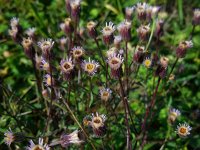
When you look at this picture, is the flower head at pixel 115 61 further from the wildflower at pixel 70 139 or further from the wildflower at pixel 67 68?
the wildflower at pixel 70 139

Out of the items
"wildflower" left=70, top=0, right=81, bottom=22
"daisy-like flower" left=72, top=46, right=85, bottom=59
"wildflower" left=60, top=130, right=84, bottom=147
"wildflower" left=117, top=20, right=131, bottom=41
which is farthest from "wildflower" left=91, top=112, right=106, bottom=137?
"wildflower" left=70, top=0, right=81, bottom=22

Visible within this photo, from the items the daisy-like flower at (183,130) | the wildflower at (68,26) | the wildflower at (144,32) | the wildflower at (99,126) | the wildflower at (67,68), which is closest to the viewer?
the wildflower at (99,126)

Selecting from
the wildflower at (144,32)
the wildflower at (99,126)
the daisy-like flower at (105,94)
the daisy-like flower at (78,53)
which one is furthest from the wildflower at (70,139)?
the wildflower at (144,32)

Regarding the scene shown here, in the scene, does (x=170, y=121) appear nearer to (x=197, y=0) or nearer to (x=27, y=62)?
(x=27, y=62)

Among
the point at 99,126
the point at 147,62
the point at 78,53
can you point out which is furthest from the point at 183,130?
the point at 78,53

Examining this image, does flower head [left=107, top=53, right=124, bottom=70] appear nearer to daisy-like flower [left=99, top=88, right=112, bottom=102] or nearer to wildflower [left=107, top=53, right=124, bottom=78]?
wildflower [left=107, top=53, right=124, bottom=78]

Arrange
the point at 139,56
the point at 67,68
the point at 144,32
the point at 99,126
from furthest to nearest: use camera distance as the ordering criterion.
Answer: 1. the point at 144,32
2. the point at 139,56
3. the point at 67,68
4. the point at 99,126

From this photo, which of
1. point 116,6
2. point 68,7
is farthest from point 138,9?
point 116,6

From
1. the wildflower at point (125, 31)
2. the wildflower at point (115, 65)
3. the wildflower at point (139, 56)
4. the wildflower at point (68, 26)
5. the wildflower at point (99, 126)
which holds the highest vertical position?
the wildflower at point (68, 26)

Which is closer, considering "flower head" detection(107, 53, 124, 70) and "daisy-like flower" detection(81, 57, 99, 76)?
"flower head" detection(107, 53, 124, 70)

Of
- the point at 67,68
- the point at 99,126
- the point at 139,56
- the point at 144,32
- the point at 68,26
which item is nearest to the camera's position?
the point at 99,126

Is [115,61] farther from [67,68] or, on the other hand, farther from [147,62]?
[147,62]
